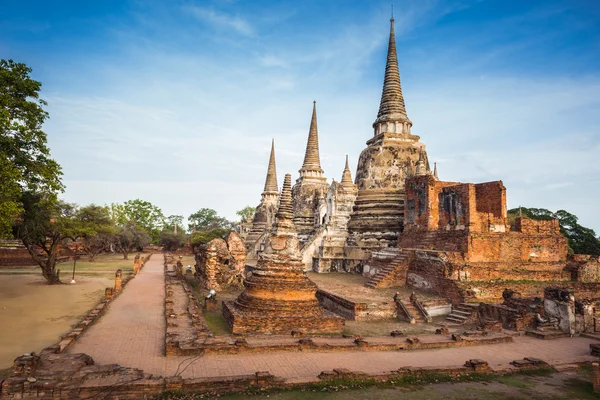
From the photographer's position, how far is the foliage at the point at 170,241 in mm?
62094

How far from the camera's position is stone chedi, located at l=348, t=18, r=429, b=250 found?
24031mm

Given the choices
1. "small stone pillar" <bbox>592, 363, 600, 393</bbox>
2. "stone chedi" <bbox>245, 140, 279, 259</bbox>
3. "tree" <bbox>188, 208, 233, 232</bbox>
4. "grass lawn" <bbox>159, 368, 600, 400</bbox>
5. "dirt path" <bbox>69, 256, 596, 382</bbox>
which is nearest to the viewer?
"grass lawn" <bbox>159, 368, 600, 400</bbox>

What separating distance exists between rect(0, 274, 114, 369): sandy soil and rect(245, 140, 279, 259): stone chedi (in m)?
22.5

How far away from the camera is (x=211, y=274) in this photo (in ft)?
62.1

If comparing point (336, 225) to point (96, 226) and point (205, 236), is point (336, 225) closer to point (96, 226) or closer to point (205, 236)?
point (96, 226)

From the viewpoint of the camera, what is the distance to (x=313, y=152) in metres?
38.6

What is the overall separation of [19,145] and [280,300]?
988 centimetres

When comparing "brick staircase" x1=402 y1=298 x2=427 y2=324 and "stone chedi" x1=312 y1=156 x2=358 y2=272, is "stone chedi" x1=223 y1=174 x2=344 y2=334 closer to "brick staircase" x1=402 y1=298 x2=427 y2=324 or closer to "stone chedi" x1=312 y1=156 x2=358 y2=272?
"brick staircase" x1=402 y1=298 x2=427 y2=324

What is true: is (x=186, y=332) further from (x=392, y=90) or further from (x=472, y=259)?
(x=392, y=90)

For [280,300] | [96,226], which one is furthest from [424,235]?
[96,226]

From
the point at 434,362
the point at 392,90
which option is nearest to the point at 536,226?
the point at 434,362

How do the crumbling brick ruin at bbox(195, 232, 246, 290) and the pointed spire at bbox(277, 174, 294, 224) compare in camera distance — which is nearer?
the pointed spire at bbox(277, 174, 294, 224)

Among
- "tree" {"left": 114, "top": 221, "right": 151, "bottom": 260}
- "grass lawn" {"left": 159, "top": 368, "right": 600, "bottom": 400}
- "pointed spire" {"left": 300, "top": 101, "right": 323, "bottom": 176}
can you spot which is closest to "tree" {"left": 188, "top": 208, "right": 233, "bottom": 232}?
"tree" {"left": 114, "top": 221, "right": 151, "bottom": 260}

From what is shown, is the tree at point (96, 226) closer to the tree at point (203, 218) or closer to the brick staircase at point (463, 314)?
the brick staircase at point (463, 314)
